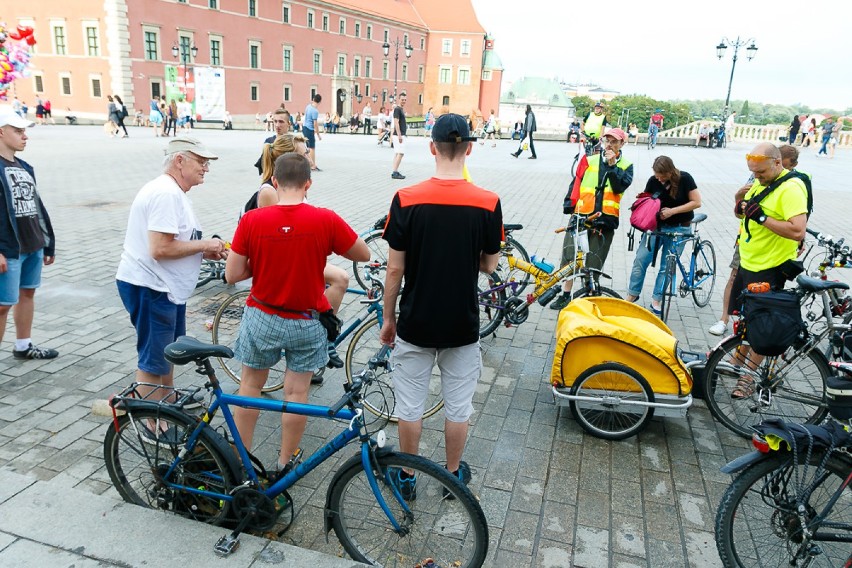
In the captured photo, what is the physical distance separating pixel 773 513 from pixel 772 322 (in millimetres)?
1322

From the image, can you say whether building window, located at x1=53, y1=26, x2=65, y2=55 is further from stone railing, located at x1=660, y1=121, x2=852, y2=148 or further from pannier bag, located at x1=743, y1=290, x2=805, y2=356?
pannier bag, located at x1=743, y1=290, x2=805, y2=356

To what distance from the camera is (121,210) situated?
36.5 ft

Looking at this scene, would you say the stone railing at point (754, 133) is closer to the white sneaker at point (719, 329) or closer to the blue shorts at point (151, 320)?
the white sneaker at point (719, 329)

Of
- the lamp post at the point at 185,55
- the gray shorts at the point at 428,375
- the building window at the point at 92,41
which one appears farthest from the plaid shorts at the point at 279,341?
the building window at the point at 92,41

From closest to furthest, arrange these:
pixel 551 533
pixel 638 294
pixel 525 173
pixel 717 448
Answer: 1. pixel 551 533
2. pixel 717 448
3. pixel 638 294
4. pixel 525 173

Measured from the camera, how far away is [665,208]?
6340 millimetres

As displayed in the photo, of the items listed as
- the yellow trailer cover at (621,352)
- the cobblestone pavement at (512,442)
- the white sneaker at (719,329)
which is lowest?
the cobblestone pavement at (512,442)

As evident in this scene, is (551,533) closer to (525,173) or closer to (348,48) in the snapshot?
(525,173)

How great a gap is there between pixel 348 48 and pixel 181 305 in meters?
68.4

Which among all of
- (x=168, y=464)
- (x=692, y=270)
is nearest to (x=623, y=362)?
(x=168, y=464)

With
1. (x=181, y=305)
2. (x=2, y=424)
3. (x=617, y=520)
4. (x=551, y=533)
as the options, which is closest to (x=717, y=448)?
(x=617, y=520)

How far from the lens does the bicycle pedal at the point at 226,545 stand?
2648 mm

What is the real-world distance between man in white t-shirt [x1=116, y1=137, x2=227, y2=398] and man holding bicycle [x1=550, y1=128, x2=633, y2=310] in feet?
12.3

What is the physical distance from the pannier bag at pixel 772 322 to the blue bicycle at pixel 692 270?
92.4 inches
